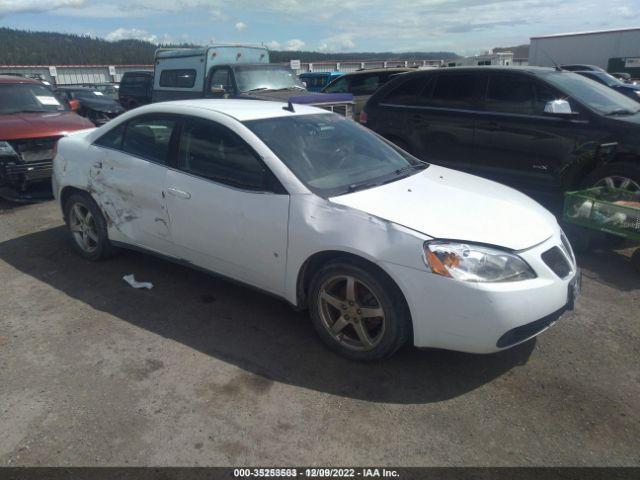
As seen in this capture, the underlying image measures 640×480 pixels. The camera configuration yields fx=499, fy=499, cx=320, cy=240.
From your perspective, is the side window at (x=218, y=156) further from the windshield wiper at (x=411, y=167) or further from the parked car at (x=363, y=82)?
the parked car at (x=363, y=82)

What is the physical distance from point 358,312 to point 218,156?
1585mm

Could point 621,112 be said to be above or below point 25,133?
above

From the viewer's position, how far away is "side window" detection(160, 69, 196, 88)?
1110 centimetres

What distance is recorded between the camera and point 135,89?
16047mm

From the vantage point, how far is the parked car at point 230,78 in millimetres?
9648

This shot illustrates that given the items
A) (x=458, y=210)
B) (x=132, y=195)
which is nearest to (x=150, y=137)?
(x=132, y=195)

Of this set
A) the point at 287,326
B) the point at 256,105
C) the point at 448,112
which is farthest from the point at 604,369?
the point at 448,112

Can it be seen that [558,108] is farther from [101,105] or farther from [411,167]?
[101,105]

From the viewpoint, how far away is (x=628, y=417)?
2.76 m

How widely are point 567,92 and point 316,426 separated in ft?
16.3

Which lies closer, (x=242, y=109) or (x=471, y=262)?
(x=471, y=262)

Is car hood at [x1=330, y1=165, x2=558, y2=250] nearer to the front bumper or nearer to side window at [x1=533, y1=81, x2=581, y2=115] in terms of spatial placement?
the front bumper

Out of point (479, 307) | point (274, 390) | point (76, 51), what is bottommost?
point (274, 390)

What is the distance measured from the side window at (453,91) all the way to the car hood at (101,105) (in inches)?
482
